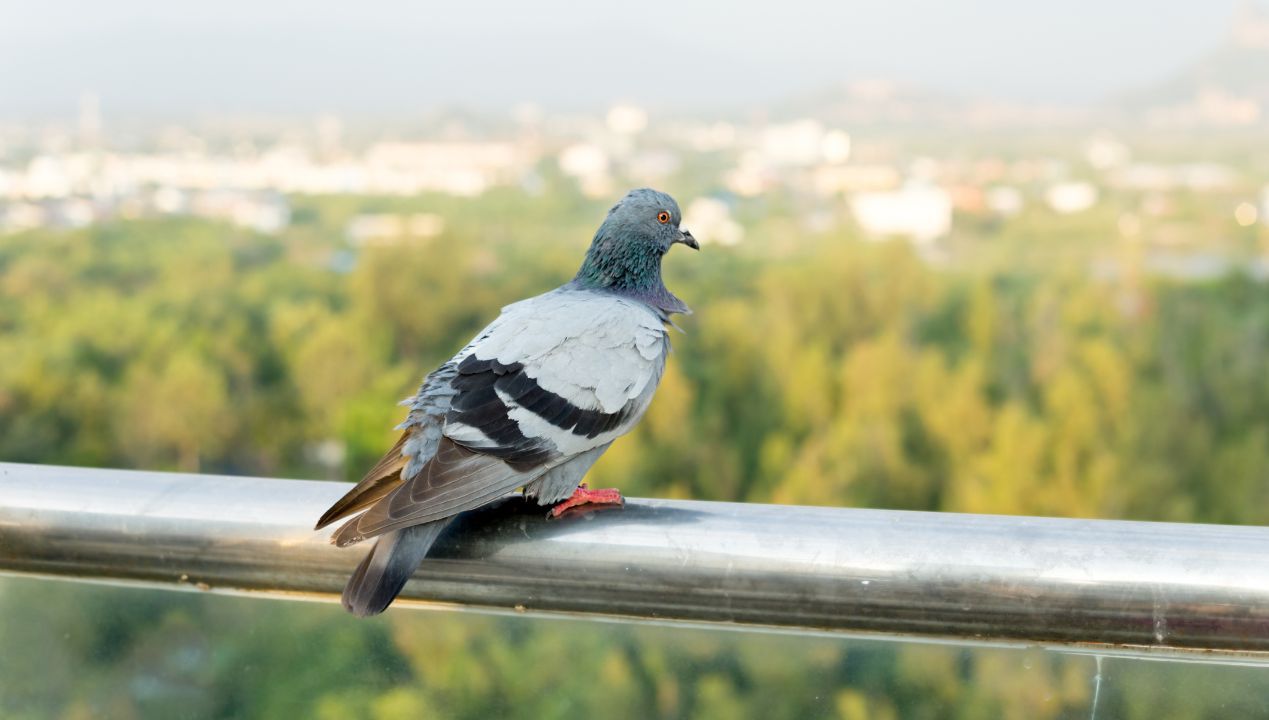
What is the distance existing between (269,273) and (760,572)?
2836 cm

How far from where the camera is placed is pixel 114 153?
30.7 m

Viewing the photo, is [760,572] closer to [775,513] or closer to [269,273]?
[775,513]

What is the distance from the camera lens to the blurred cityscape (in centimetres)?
2894

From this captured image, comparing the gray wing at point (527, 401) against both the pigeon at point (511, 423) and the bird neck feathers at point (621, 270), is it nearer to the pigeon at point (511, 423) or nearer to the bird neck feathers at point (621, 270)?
the pigeon at point (511, 423)

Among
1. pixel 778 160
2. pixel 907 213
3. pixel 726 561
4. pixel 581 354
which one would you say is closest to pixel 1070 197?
pixel 907 213

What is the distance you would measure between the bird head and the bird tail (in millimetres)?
1087

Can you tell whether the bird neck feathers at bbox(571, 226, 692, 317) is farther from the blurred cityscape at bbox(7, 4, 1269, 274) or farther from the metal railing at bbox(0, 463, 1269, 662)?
the blurred cityscape at bbox(7, 4, 1269, 274)

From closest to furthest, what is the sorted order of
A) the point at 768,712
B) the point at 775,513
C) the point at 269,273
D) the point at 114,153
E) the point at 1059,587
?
the point at 1059,587 → the point at 775,513 → the point at 768,712 → the point at 269,273 → the point at 114,153

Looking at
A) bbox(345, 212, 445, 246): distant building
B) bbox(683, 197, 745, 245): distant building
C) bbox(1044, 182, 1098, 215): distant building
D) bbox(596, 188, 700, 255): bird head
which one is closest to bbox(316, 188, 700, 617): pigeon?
bbox(596, 188, 700, 255): bird head

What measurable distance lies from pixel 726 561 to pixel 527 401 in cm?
58

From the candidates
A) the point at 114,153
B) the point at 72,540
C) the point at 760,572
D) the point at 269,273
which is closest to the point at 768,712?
the point at 760,572

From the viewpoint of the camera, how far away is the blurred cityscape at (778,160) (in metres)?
28.9

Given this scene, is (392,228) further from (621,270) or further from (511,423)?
(511,423)

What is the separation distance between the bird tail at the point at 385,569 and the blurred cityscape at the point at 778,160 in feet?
80.5
